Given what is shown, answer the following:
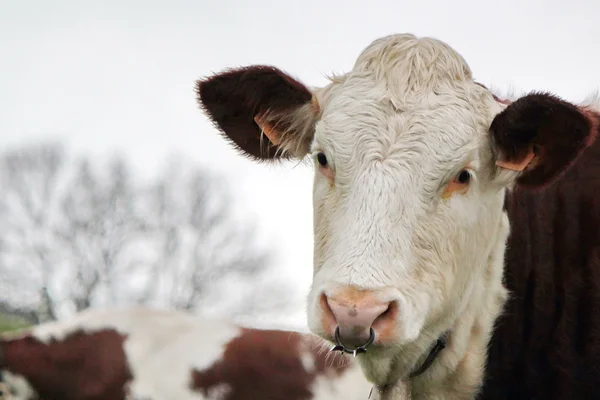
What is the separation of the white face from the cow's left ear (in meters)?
0.08

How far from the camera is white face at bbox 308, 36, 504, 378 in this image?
2896 mm

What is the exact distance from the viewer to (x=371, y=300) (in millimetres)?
2805

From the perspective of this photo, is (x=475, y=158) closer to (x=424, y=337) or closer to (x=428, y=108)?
(x=428, y=108)

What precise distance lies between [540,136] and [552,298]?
34.0 inches

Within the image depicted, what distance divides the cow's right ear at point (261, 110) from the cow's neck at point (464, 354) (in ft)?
3.35

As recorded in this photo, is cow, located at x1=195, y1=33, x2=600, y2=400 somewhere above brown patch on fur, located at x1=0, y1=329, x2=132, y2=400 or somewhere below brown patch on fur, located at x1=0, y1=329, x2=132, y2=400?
above

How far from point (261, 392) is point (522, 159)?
4733mm

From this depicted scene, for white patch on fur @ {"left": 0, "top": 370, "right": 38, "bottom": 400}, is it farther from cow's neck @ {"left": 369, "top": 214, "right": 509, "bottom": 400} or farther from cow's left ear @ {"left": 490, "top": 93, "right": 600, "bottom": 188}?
cow's left ear @ {"left": 490, "top": 93, "right": 600, "bottom": 188}

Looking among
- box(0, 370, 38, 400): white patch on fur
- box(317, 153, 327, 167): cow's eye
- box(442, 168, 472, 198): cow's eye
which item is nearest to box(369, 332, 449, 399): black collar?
box(442, 168, 472, 198): cow's eye

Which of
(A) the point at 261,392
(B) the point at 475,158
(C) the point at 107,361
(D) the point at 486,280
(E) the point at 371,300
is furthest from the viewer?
(C) the point at 107,361

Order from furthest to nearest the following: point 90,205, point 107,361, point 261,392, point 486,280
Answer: point 90,205
point 107,361
point 261,392
point 486,280

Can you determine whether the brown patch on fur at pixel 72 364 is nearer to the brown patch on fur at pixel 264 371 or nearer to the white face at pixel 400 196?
the brown patch on fur at pixel 264 371

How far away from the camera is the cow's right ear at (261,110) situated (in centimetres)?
378

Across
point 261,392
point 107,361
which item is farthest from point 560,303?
point 107,361
